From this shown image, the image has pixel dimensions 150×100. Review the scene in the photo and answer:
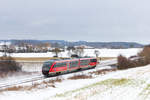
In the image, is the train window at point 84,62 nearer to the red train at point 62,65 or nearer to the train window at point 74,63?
the red train at point 62,65

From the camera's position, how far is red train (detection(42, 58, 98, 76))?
108 feet

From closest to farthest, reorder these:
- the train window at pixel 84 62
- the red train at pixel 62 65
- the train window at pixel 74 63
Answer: the red train at pixel 62 65
the train window at pixel 74 63
the train window at pixel 84 62

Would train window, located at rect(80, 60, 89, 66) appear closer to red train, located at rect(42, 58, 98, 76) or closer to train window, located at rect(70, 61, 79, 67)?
red train, located at rect(42, 58, 98, 76)

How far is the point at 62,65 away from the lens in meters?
35.6

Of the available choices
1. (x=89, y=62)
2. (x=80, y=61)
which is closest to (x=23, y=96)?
(x=80, y=61)

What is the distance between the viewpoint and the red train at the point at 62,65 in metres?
33.0

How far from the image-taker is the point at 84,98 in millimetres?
12727

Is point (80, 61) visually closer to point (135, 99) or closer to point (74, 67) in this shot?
point (74, 67)

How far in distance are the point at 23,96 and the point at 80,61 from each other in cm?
2530

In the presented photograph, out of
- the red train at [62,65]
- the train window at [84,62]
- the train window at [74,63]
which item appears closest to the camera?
the red train at [62,65]

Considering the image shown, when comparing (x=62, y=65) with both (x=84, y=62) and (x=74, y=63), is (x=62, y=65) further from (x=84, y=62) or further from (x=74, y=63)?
(x=84, y=62)

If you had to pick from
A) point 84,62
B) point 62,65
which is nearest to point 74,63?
point 62,65

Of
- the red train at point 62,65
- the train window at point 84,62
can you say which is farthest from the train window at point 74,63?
the train window at point 84,62

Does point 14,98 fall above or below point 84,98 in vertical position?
below
